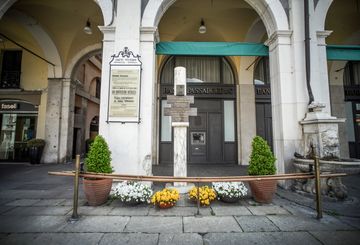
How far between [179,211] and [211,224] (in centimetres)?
80

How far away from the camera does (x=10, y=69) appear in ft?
36.7

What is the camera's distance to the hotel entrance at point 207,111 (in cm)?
991

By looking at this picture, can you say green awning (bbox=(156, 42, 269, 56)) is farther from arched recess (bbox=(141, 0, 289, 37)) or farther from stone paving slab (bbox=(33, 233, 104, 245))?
stone paving slab (bbox=(33, 233, 104, 245))

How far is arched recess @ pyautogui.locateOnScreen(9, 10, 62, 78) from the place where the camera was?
9070 millimetres

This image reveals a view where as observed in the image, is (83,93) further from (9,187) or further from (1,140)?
(9,187)

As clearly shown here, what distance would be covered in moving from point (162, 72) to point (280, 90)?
21.6 ft

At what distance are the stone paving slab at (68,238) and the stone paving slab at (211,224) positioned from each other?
57.9 inches

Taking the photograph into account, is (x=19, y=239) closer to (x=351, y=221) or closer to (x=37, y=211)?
(x=37, y=211)

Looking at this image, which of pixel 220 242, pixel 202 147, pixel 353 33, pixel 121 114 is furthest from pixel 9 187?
pixel 353 33

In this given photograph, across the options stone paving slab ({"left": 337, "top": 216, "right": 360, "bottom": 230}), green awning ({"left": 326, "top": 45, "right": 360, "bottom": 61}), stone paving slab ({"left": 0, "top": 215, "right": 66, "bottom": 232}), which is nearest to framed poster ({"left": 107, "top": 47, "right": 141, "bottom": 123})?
stone paving slab ({"left": 0, "top": 215, "right": 66, "bottom": 232})

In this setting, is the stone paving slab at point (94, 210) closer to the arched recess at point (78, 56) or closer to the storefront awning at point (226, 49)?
the storefront awning at point (226, 49)

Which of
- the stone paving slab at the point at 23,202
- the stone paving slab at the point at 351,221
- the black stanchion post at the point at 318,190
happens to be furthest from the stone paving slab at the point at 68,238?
the stone paving slab at the point at 351,221

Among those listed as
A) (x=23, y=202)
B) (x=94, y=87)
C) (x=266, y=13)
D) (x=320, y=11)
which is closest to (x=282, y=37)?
(x=266, y=13)

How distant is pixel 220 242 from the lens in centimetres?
271
